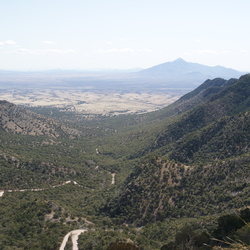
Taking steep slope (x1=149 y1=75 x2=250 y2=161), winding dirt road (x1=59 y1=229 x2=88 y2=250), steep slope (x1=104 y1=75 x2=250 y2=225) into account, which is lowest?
winding dirt road (x1=59 y1=229 x2=88 y2=250)

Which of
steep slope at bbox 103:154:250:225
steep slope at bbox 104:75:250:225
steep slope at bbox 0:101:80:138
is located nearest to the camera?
steep slope at bbox 103:154:250:225

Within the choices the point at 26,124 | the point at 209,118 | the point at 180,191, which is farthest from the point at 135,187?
the point at 26,124

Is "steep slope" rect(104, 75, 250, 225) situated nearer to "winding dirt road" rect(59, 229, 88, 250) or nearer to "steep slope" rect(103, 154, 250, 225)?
"steep slope" rect(103, 154, 250, 225)

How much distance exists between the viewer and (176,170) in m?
62.0

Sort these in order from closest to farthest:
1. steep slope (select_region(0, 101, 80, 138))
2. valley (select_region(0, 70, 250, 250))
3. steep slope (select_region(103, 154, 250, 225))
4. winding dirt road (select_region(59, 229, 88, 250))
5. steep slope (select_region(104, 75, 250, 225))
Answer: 1. winding dirt road (select_region(59, 229, 88, 250))
2. valley (select_region(0, 70, 250, 250))
3. steep slope (select_region(103, 154, 250, 225))
4. steep slope (select_region(104, 75, 250, 225))
5. steep slope (select_region(0, 101, 80, 138))

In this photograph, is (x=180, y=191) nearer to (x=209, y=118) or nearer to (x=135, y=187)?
(x=135, y=187)

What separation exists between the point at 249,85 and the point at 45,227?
102042 millimetres

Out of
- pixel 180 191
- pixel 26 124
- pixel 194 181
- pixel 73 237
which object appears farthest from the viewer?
pixel 26 124

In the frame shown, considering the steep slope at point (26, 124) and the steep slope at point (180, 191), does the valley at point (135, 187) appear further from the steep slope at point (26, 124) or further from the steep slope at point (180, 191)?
the steep slope at point (26, 124)

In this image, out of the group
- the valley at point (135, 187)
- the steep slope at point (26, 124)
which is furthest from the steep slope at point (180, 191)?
the steep slope at point (26, 124)

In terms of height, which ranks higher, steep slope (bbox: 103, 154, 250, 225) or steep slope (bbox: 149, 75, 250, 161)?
steep slope (bbox: 149, 75, 250, 161)

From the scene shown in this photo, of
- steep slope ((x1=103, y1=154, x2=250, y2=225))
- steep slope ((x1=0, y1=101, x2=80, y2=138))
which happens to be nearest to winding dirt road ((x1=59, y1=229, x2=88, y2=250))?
steep slope ((x1=103, y1=154, x2=250, y2=225))

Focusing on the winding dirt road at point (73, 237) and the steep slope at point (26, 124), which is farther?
the steep slope at point (26, 124)

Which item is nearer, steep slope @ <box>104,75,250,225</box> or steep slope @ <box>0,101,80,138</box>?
steep slope @ <box>104,75,250,225</box>
